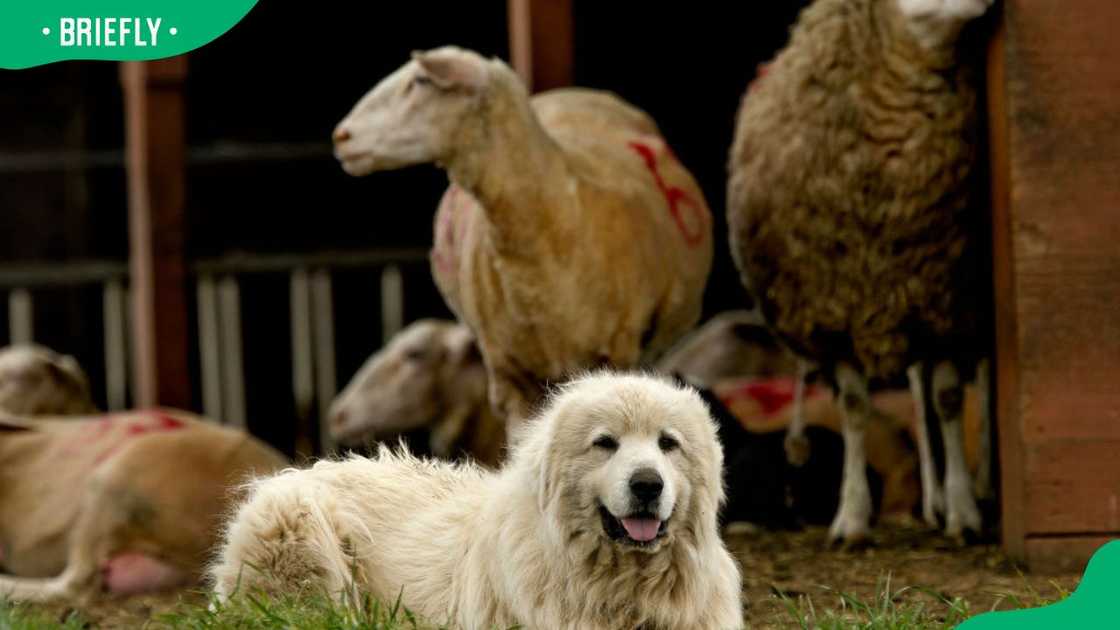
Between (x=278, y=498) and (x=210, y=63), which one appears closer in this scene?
(x=278, y=498)

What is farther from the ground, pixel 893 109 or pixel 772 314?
pixel 893 109

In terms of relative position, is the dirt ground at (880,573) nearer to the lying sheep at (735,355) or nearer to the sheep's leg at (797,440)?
the sheep's leg at (797,440)

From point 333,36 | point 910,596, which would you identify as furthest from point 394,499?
point 333,36

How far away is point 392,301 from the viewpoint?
11742 mm

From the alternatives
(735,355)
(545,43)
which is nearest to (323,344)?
(735,355)

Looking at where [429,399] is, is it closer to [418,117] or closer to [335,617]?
[418,117]

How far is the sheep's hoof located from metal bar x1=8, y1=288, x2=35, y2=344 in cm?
603

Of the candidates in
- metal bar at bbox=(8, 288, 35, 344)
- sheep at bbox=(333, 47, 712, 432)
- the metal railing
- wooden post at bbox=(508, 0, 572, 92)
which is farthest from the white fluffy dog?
metal bar at bbox=(8, 288, 35, 344)

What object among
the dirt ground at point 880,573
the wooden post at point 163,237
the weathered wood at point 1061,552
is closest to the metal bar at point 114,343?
the wooden post at point 163,237

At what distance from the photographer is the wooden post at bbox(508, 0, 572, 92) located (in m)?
8.45

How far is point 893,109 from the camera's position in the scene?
22.1 feet

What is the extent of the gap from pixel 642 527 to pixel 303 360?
8.03 metres

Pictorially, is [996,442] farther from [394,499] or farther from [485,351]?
[394,499]

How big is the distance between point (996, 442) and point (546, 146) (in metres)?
2.29
